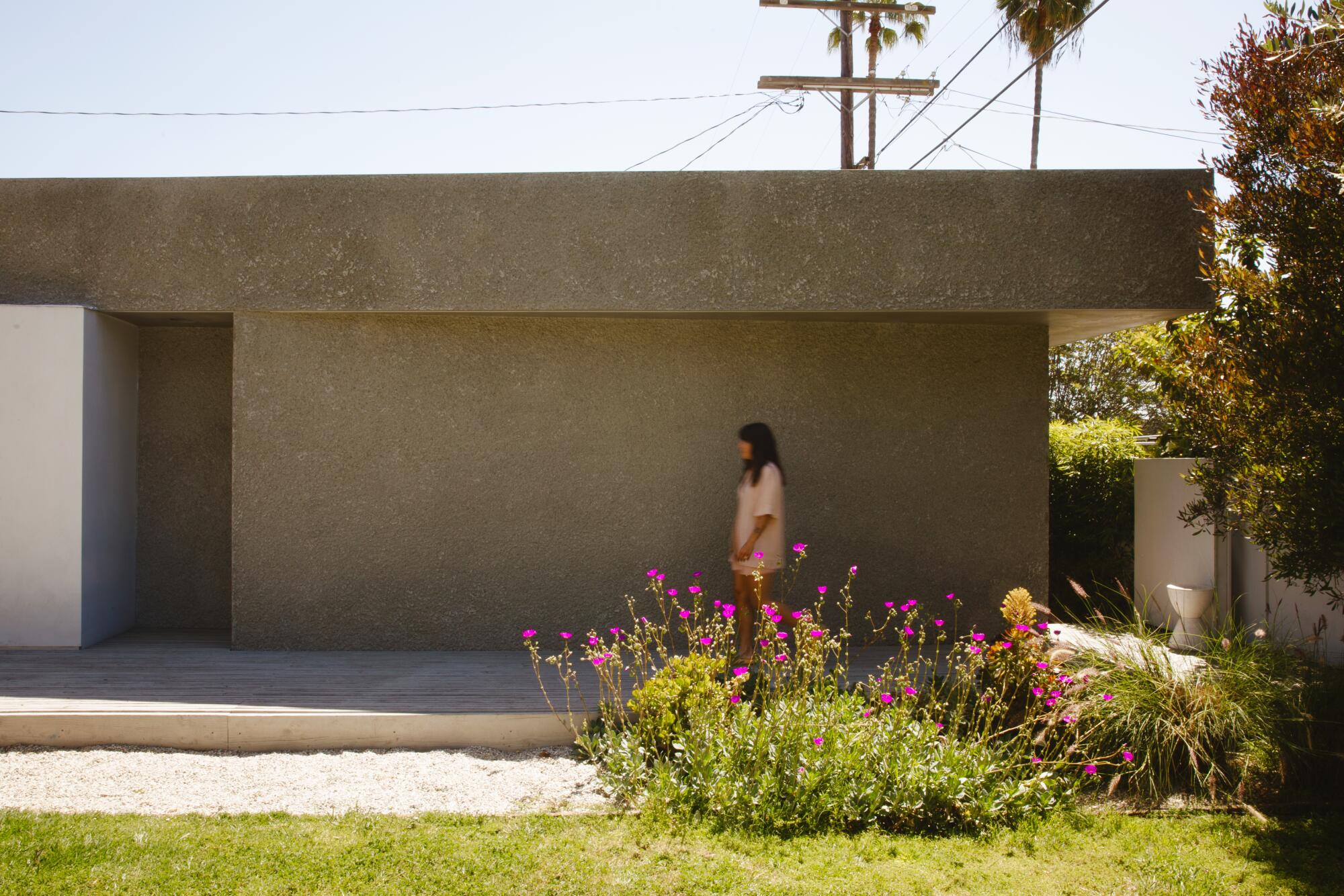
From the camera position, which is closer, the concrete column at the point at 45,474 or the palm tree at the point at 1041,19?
the concrete column at the point at 45,474

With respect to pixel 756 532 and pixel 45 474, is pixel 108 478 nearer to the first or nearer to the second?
pixel 45 474

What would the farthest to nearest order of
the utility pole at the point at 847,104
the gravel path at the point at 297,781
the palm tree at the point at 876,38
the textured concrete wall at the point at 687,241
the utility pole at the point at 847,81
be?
the palm tree at the point at 876,38
the utility pole at the point at 847,104
the utility pole at the point at 847,81
the textured concrete wall at the point at 687,241
the gravel path at the point at 297,781

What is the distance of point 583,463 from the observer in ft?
22.1

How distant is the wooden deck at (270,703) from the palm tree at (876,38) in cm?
1321

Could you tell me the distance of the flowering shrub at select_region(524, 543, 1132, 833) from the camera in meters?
3.90

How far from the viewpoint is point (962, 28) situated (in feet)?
42.3

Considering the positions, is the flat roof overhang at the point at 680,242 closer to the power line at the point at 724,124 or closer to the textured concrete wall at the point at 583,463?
the textured concrete wall at the point at 583,463

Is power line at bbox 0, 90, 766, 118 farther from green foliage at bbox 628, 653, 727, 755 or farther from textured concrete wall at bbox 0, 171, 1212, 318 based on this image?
green foliage at bbox 628, 653, 727, 755

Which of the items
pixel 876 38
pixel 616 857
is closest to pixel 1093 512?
pixel 616 857

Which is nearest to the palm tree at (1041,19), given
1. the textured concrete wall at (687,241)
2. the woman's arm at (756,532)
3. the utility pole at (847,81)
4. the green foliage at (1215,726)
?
the utility pole at (847,81)

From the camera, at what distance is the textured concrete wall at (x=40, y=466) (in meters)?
6.41

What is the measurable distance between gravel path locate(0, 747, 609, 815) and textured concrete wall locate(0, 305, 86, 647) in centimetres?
207

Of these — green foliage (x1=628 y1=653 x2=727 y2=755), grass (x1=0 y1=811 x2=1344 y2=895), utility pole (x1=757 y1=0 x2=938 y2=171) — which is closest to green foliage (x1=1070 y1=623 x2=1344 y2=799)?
grass (x1=0 y1=811 x2=1344 y2=895)

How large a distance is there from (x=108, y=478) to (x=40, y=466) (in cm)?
52
